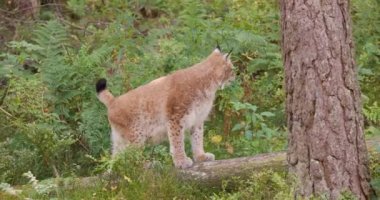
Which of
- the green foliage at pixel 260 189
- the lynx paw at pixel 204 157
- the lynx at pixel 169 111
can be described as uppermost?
the lynx at pixel 169 111

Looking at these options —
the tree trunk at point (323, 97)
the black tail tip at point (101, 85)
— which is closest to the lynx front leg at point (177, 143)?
the black tail tip at point (101, 85)

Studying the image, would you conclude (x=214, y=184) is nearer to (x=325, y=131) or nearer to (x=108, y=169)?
(x=108, y=169)

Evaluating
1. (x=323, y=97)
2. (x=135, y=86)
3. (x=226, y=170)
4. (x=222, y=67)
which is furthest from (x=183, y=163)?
(x=323, y=97)

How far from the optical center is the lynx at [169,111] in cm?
795

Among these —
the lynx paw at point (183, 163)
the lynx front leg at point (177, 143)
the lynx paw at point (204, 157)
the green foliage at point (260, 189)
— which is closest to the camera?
the green foliage at point (260, 189)

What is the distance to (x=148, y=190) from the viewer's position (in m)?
6.98

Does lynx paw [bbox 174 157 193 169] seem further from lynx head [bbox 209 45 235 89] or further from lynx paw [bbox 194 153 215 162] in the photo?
lynx head [bbox 209 45 235 89]

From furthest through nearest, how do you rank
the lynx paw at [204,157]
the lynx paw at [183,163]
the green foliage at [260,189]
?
the lynx paw at [204,157], the lynx paw at [183,163], the green foliage at [260,189]

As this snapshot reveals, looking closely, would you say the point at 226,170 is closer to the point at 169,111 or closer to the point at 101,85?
the point at 169,111

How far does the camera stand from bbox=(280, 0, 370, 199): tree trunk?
5.94m

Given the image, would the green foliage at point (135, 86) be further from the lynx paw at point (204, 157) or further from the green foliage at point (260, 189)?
the lynx paw at point (204, 157)

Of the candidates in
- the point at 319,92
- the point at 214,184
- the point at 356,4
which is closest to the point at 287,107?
the point at 319,92

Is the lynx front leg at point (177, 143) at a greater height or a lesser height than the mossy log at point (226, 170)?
greater

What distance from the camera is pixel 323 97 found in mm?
5980
